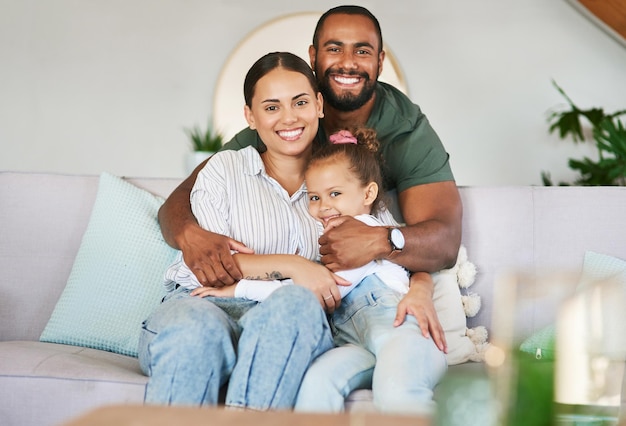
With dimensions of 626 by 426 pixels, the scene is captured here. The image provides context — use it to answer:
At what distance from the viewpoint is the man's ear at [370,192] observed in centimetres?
207

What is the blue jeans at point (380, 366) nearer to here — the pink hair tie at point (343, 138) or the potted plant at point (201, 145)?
the pink hair tie at point (343, 138)

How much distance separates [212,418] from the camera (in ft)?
2.62

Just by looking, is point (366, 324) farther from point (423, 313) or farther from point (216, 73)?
point (216, 73)

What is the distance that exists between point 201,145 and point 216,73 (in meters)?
0.75

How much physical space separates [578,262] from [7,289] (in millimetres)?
1603

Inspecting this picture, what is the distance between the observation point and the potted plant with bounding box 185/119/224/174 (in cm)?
373

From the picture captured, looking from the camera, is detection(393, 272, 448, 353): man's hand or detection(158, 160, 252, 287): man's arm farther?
detection(158, 160, 252, 287): man's arm

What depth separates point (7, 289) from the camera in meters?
2.26

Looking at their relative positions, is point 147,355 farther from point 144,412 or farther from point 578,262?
point 578,262

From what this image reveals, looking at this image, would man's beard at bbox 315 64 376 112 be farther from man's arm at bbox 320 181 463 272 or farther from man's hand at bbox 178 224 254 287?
man's hand at bbox 178 224 254 287

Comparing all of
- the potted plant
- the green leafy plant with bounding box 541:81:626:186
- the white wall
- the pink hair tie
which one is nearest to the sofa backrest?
the pink hair tie

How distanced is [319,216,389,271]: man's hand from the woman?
4cm

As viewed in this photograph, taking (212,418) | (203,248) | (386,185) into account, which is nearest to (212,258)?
(203,248)

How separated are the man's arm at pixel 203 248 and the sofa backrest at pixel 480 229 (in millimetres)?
401
